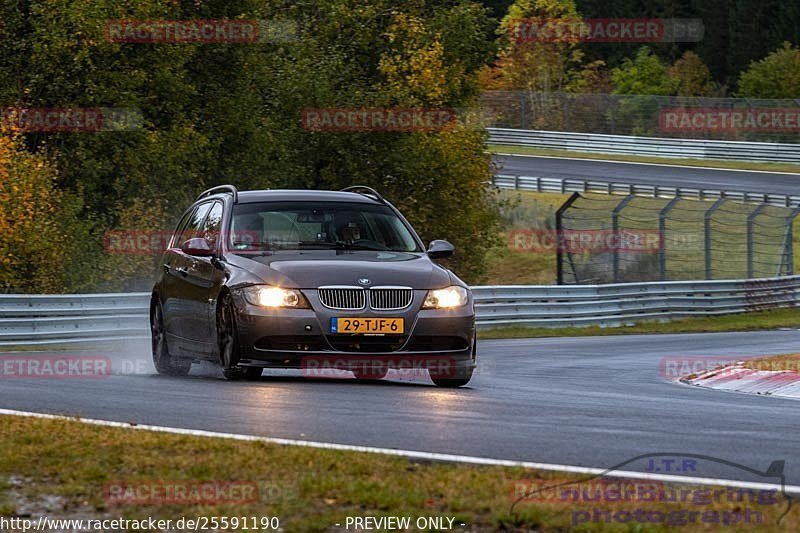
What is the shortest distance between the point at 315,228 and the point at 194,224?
6.28 feet

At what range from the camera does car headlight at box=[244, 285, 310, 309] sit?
37.5ft

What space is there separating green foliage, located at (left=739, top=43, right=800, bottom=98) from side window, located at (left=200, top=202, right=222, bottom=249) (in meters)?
70.5

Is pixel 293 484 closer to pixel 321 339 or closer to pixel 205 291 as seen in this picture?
pixel 321 339

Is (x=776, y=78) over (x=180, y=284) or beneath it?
beneath

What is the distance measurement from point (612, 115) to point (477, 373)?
5019 cm

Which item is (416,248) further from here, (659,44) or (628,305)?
(659,44)

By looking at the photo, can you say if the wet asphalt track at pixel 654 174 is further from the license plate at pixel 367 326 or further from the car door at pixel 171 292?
the license plate at pixel 367 326

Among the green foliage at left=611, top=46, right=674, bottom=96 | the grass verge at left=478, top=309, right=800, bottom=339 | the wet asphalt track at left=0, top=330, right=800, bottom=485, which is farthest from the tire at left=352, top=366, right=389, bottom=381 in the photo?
the green foliage at left=611, top=46, right=674, bottom=96

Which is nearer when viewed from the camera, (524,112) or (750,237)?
(750,237)

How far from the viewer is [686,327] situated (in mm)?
28594

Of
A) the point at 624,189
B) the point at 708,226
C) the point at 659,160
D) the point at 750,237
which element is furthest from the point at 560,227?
the point at 659,160

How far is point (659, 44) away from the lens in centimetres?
10069

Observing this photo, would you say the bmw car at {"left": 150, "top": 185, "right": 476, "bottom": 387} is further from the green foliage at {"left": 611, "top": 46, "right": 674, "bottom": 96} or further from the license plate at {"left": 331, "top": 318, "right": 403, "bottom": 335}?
the green foliage at {"left": 611, "top": 46, "right": 674, "bottom": 96}

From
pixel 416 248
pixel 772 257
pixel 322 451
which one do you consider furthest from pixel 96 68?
pixel 322 451
